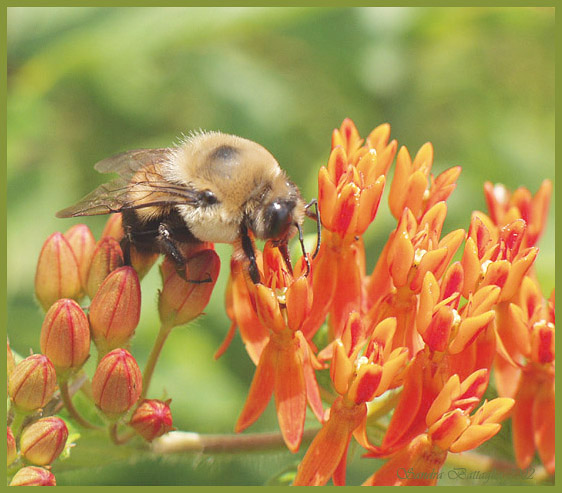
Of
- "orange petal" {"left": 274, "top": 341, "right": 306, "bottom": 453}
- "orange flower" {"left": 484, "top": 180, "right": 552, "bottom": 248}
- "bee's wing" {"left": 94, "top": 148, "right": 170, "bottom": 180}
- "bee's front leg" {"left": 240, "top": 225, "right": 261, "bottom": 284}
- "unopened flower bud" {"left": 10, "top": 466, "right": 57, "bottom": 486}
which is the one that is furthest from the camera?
"orange flower" {"left": 484, "top": 180, "right": 552, "bottom": 248}

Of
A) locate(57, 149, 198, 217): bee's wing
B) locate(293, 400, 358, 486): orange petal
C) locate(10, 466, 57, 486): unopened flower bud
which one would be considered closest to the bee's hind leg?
locate(57, 149, 198, 217): bee's wing

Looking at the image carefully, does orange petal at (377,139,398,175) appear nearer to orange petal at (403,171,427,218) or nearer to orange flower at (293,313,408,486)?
orange petal at (403,171,427,218)

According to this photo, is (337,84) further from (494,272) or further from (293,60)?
(494,272)

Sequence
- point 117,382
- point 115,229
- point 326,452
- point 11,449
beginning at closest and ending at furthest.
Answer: point 11,449 < point 117,382 < point 326,452 < point 115,229

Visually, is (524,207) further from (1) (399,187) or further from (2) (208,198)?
(2) (208,198)

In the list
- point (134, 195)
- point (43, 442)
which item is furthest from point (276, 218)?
point (43, 442)

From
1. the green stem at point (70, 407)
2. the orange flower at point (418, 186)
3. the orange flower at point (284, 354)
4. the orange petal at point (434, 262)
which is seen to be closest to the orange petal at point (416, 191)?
the orange flower at point (418, 186)

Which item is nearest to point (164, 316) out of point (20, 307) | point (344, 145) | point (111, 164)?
point (111, 164)

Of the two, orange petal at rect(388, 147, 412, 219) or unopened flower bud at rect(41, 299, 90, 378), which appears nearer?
unopened flower bud at rect(41, 299, 90, 378)
